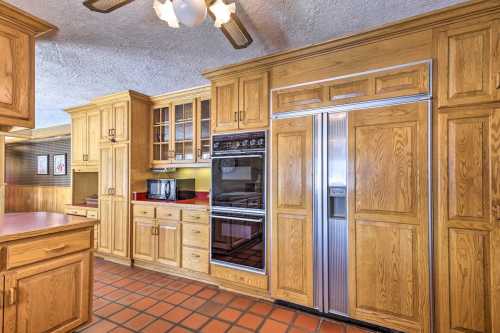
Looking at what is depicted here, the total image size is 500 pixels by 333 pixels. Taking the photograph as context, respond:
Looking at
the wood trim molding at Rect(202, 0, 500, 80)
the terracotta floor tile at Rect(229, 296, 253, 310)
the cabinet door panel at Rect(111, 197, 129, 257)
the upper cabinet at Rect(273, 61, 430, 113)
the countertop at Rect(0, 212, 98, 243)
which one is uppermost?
the wood trim molding at Rect(202, 0, 500, 80)

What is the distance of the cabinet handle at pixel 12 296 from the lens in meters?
1.41

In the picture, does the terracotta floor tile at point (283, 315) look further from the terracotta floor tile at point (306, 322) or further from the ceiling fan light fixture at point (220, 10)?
the ceiling fan light fixture at point (220, 10)

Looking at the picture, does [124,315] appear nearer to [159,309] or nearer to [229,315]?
[159,309]

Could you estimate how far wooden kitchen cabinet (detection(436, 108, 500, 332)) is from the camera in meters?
1.56

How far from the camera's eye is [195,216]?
2.82 metres

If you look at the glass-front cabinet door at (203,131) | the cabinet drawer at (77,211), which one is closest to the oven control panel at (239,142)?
the glass-front cabinet door at (203,131)

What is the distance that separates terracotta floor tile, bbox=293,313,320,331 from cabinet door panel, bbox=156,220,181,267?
60.2 inches

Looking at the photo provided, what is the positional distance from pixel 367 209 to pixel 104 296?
8.62ft

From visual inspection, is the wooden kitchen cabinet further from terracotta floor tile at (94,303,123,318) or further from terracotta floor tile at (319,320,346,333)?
terracotta floor tile at (94,303,123,318)

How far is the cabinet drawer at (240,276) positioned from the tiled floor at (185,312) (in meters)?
0.15

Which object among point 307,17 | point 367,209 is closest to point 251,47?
point 307,17

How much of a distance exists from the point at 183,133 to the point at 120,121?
35.6 inches

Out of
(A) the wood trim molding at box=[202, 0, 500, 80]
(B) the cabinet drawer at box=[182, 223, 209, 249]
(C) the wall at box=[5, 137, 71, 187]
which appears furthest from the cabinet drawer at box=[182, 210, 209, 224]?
(C) the wall at box=[5, 137, 71, 187]

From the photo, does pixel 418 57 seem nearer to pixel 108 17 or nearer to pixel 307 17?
pixel 307 17
